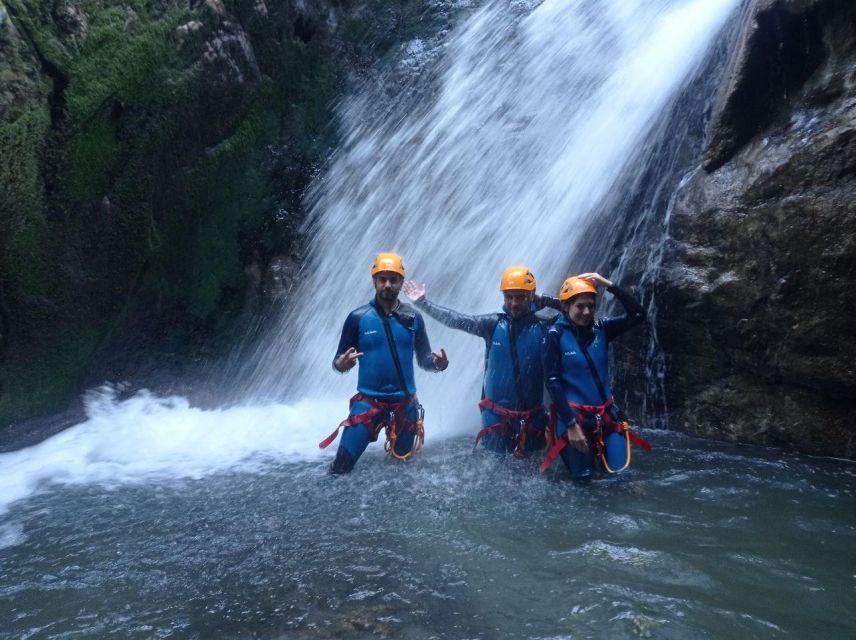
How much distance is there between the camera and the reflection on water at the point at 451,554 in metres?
3.59

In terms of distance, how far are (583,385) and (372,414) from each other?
80.5 inches

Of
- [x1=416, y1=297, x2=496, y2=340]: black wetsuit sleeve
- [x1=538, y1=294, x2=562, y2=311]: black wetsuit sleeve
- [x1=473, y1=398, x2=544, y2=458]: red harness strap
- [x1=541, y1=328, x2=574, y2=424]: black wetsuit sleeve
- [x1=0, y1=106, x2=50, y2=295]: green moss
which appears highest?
[x1=0, y1=106, x2=50, y2=295]: green moss

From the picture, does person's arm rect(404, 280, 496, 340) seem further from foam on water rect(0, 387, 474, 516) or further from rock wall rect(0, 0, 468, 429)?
rock wall rect(0, 0, 468, 429)

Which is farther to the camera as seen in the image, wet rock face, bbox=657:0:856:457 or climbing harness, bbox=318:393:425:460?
climbing harness, bbox=318:393:425:460

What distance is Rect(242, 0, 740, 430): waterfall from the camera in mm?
8305

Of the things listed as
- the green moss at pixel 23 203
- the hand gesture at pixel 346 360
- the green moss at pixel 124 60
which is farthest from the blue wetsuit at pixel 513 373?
the green moss at pixel 124 60

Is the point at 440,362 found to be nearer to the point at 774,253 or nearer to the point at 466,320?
the point at 466,320

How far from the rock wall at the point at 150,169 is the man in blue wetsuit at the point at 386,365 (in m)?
4.20

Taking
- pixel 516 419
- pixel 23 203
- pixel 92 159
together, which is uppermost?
pixel 92 159

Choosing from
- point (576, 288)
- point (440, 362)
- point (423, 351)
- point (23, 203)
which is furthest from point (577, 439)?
point (23, 203)

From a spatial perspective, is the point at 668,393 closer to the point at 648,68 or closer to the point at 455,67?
the point at 648,68

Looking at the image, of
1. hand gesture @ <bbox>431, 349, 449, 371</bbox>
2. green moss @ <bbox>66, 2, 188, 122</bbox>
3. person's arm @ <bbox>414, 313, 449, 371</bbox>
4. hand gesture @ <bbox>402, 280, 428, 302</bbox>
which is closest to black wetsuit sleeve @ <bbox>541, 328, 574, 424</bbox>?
hand gesture @ <bbox>431, 349, 449, 371</bbox>

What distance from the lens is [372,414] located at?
6.29 meters

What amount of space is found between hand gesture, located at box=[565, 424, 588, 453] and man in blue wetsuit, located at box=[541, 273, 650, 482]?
0.11 meters
